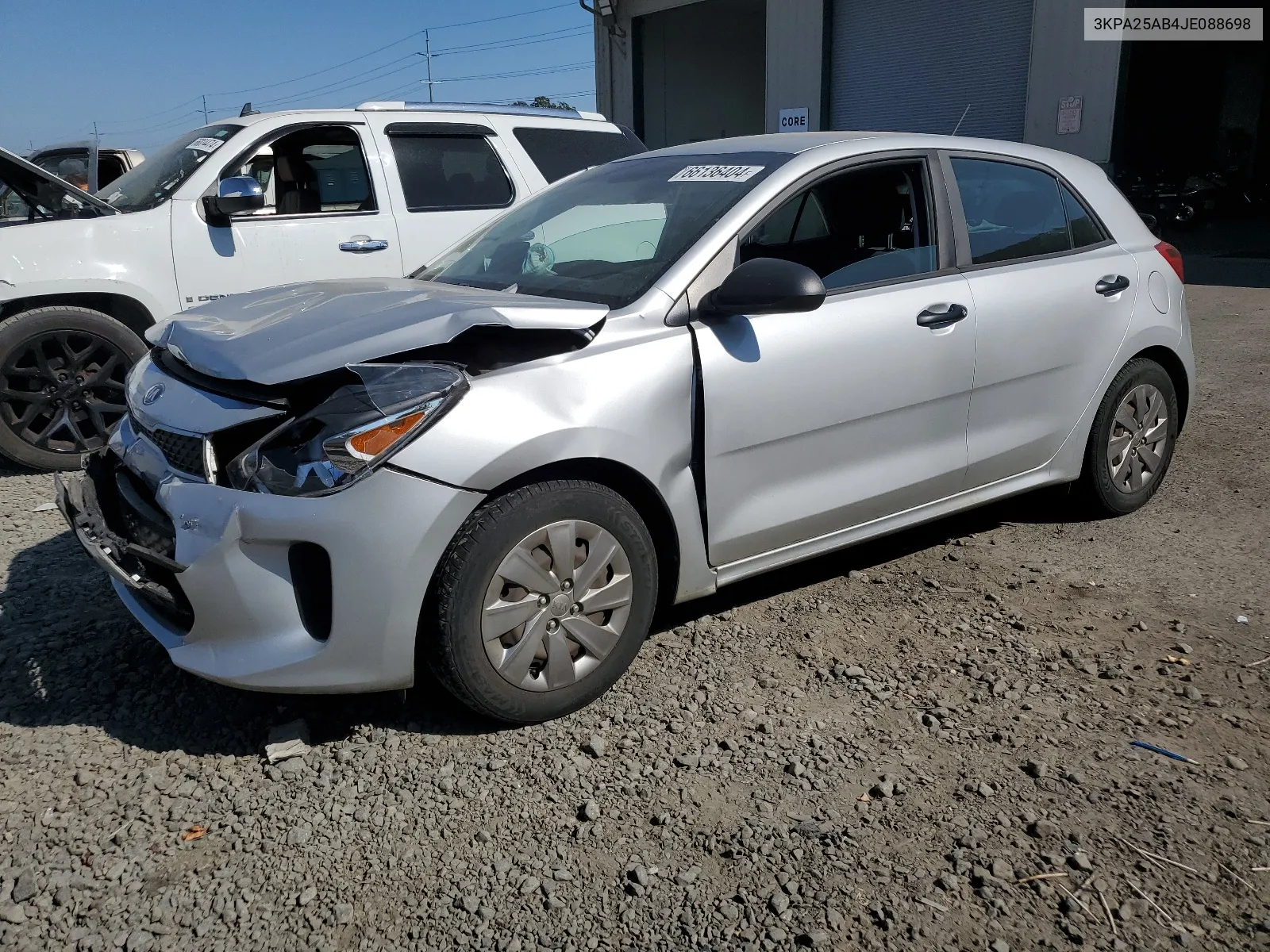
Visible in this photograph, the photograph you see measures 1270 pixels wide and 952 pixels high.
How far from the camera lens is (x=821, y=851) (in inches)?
98.0

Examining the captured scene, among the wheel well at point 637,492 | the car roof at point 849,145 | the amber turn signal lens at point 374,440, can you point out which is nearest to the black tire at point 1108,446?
the car roof at point 849,145

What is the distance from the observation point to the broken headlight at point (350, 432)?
2656 mm

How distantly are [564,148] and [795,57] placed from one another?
15.9 metres

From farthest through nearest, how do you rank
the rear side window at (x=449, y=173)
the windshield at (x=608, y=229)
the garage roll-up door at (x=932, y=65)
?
1. the garage roll-up door at (x=932, y=65)
2. the rear side window at (x=449, y=173)
3. the windshield at (x=608, y=229)

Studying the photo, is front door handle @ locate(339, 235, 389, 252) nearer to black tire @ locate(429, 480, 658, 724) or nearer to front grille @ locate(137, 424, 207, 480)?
front grille @ locate(137, 424, 207, 480)

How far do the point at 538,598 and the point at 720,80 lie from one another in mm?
29084

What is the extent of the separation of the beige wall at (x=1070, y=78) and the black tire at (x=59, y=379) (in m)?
14.4

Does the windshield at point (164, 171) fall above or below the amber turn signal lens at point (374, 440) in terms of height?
above

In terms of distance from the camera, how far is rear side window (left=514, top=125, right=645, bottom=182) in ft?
23.1

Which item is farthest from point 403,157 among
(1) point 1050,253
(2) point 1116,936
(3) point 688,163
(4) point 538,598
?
(2) point 1116,936

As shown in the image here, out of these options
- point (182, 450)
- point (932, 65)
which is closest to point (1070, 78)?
point (932, 65)

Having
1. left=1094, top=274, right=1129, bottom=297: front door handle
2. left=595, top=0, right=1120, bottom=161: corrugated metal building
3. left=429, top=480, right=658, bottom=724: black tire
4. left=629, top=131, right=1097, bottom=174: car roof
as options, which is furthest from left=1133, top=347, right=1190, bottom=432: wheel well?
left=595, top=0, right=1120, bottom=161: corrugated metal building

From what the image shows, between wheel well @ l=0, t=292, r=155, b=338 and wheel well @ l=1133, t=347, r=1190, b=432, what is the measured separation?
510cm

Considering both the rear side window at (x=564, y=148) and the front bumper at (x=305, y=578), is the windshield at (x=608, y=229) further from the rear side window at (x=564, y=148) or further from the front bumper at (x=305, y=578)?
the rear side window at (x=564, y=148)
